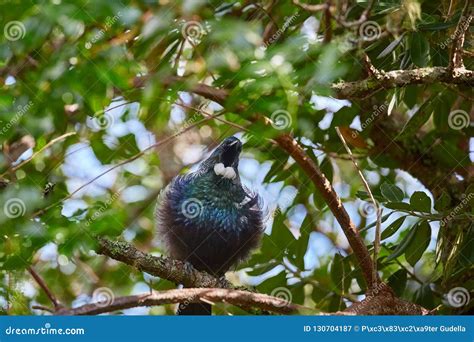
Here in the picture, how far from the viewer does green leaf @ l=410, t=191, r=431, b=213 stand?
8.96 feet

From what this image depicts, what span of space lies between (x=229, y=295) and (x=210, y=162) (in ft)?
4.92

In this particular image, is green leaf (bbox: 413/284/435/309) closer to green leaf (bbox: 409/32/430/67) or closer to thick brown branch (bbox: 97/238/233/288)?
thick brown branch (bbox: 97/238/233/288)

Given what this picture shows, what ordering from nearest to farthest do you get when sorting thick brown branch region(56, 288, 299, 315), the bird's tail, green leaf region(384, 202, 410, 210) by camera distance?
thick brown branch region(56, 288, 299, 315)
green leaf region(384, 202, 410, 210)
the bird's tail

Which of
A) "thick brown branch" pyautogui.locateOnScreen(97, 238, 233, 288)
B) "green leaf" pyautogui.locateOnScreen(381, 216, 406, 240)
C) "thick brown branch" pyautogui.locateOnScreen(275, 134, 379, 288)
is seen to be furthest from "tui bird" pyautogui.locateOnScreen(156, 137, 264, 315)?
"green leaf" pyautogui.locateOnScreen(381, 216, 406, 240)

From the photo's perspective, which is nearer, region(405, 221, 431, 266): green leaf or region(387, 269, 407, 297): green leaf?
region(405, 221, 431, 266): green leaf

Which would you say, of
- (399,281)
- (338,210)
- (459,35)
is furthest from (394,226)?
(459,35)

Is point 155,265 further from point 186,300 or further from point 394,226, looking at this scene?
point 394,226

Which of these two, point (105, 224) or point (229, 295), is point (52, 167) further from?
point (229, 295)

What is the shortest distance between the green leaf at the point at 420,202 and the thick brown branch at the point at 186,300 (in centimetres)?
63

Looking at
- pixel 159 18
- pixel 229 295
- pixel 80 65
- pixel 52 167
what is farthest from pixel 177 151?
pixel 229 295

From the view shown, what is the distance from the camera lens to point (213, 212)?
3.58m

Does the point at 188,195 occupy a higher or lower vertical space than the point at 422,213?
higher

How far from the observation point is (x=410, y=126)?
3250 millimetres

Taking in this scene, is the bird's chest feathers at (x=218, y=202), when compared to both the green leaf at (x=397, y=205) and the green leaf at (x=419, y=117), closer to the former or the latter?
the green leaf at (x=419, y=117)
